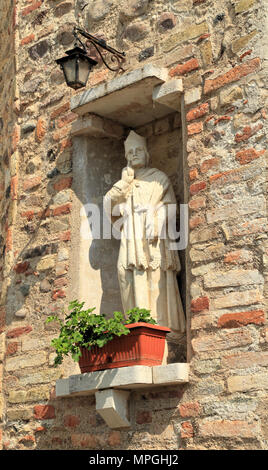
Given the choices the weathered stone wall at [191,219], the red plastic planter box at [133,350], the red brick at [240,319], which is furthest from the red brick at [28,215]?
the red brick at [240,319]

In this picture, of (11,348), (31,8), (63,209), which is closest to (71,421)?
(11,348)

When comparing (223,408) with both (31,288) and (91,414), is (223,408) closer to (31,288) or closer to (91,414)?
(91,414)

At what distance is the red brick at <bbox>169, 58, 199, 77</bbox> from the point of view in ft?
17.0

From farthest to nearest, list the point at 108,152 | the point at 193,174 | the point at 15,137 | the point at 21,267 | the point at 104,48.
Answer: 1. the point at 15,137
2. the point at 108,152
3. the point at 21,267
4. the point at 104,48
5. the point at 193,174

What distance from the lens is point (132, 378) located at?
15.3 feet

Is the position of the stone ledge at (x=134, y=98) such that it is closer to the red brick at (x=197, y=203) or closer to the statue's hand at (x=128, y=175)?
the statue's hand at (x=128, y=175)

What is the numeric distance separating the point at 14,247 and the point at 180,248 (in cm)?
144

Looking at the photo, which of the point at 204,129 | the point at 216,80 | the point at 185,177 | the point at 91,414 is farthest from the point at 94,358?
the point at 216,80

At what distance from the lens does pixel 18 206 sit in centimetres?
611

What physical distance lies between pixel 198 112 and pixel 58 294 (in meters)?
1.58

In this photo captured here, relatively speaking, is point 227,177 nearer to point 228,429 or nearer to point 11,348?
point 228,429

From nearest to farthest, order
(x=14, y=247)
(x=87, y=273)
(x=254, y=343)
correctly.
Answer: (x=254, y=343), (x=87, y=273), (x=14, y=247)

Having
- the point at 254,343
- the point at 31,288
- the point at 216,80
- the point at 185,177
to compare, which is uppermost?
the point at 216,80

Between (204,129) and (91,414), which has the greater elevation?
(204,129)
